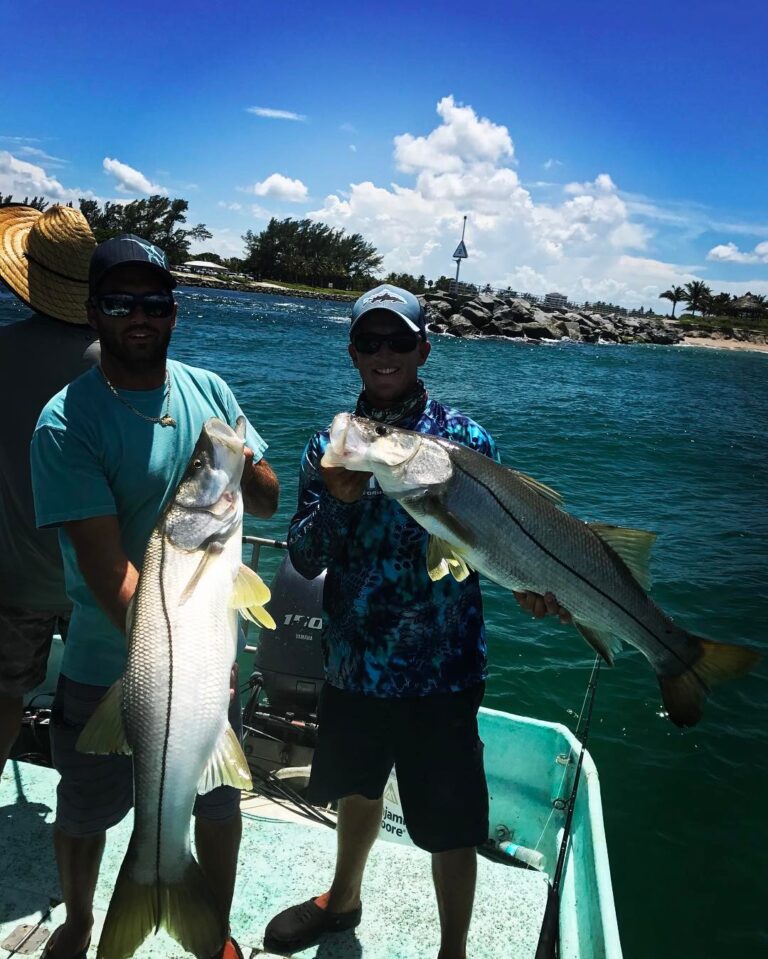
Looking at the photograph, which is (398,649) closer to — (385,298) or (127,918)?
(127,918)

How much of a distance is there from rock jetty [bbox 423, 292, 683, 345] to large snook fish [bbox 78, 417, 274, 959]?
59.9 metres

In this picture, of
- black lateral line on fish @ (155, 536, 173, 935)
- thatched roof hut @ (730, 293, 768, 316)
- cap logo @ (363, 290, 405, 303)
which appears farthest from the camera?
thatched roof hut @ (730, 293, 768, 316)

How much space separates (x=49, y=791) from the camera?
3.71m

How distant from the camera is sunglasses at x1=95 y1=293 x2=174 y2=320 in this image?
7.93 feet

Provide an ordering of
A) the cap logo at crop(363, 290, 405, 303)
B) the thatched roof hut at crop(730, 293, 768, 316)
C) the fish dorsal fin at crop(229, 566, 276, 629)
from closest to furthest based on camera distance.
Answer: the fish dorsal fin at crop(229, 566, 276, 629) < the cap logo at crop(363, 290, 405, 303) < the thatched roof hut at crop(730, 293, 768, 316)

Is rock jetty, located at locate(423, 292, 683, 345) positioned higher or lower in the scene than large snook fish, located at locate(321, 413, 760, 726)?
higher

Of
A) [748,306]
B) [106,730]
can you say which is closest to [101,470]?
[106,730]

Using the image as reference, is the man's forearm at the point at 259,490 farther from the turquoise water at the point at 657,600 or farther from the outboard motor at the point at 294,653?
the turquoise water at the point at 657,600

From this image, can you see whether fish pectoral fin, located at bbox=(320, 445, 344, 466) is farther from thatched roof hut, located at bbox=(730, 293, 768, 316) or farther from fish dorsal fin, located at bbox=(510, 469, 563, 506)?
thatched roof hut, located at bbox=(730, 293, 768, 316)

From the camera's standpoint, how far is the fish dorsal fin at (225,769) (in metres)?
2.05

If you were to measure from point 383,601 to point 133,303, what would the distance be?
4.75 feet

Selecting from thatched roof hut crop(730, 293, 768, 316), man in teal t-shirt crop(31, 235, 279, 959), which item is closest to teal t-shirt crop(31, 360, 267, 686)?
man in teal t-shirt crop(31, 235, 279, 959)

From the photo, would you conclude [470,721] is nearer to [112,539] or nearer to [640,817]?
[112,539]

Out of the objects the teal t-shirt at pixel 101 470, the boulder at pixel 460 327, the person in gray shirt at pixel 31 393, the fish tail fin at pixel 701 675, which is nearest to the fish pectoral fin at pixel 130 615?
the teal t-shirt at pixel 101 470
